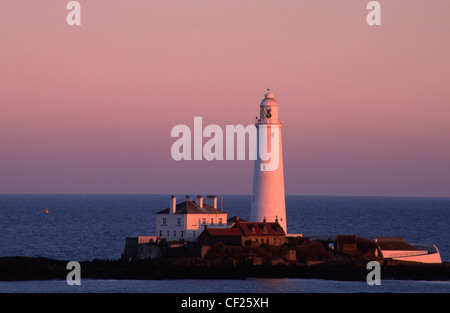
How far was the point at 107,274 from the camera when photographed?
59.9 meters

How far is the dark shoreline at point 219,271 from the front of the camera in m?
59.5

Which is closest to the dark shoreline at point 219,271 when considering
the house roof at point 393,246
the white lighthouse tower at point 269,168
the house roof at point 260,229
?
the house roof at point 393,246

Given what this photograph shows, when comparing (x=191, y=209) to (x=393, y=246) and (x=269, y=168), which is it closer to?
(x=269, y=168)

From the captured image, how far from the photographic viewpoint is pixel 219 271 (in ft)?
196

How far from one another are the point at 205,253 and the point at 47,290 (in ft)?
39.3

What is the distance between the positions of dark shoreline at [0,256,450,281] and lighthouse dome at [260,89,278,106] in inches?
473

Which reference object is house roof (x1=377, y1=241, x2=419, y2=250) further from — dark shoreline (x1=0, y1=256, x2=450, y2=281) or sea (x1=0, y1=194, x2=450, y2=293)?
sea (x1=0, y1=194, x2=450, y2=293)

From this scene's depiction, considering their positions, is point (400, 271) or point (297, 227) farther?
point (297, 227)

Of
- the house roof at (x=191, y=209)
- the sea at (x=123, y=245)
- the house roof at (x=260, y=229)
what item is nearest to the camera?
the sea at (x=123, y=245)

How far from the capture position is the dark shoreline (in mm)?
59500

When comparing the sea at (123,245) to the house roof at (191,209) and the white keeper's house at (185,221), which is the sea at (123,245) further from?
the house roof at (191,209)

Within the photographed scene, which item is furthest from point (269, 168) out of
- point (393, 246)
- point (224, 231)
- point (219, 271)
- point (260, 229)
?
point (393, 246)
